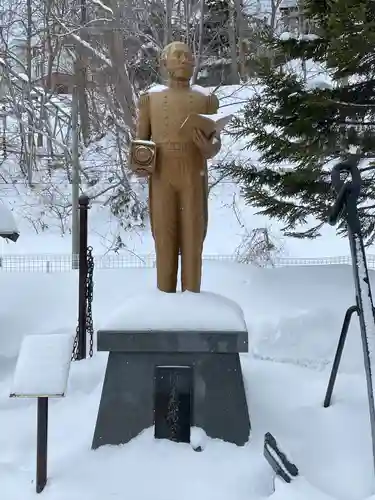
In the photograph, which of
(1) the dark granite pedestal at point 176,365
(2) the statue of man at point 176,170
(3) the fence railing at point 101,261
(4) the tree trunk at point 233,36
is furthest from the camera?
(4) the tree trunk at point 233,36

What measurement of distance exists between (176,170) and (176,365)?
51.7 inches

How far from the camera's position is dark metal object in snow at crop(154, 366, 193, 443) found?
357 centimetres

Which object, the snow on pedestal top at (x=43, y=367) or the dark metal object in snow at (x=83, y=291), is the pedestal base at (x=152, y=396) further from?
the dark metal object in snow at (x=83, y=291)

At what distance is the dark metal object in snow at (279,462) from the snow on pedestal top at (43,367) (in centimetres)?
114

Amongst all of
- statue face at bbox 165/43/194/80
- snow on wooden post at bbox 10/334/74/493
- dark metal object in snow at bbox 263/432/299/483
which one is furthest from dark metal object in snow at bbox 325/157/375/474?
snow on wooden post at bbox 10/334/74/493

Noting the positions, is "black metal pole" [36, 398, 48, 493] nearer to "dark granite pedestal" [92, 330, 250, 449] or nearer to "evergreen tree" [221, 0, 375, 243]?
"dark granite pedestal" [92, 330, 250, 449]

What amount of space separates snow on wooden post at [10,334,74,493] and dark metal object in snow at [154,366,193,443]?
0.68 meters

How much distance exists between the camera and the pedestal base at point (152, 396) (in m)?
3.59

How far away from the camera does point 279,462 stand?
2.95m

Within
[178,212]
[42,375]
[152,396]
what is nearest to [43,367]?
[42,375]

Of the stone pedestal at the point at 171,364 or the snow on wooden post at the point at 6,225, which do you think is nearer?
the stone pedestal at the point at 171,364

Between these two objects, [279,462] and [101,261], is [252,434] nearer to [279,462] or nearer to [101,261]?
[279,462]

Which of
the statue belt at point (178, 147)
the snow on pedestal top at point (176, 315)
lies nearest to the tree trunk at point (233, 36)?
the statue belt at point (178, 147)

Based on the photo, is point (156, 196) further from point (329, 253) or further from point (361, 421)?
point (329, 253)
